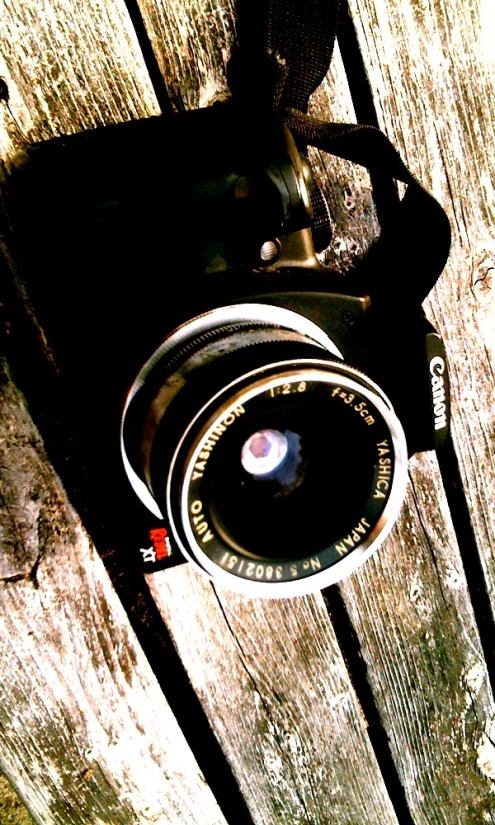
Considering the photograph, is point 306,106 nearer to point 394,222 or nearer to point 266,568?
point 394,222

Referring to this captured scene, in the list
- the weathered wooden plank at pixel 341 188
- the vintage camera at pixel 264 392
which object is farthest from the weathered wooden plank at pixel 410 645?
the vintage camera at pixel 264 392

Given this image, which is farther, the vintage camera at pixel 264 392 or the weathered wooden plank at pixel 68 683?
the weathered wooden plank at pixel 68 683

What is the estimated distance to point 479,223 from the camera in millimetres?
561

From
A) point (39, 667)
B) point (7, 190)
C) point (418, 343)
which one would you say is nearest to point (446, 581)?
point (418, 343)

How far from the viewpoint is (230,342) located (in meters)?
0.40

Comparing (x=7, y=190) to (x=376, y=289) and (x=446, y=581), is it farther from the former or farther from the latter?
(x=446, y=581)

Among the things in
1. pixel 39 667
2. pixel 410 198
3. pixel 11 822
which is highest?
pixel 410 198

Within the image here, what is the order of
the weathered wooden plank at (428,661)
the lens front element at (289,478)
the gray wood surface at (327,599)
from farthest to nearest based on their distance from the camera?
the weathered wooden plank at (428,661) → the gray wood surface at (327,599) → the lens front element at (289,478)

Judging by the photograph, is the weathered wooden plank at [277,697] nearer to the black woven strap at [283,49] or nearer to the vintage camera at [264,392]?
the vintage camera at [264,392]

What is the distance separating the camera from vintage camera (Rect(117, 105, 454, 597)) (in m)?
0.37

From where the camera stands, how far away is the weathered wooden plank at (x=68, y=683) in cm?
50

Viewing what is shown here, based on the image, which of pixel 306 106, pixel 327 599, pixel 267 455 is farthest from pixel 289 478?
pixel 306 106

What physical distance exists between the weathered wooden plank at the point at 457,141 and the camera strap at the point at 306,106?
72mm

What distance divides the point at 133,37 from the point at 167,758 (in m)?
0.63
